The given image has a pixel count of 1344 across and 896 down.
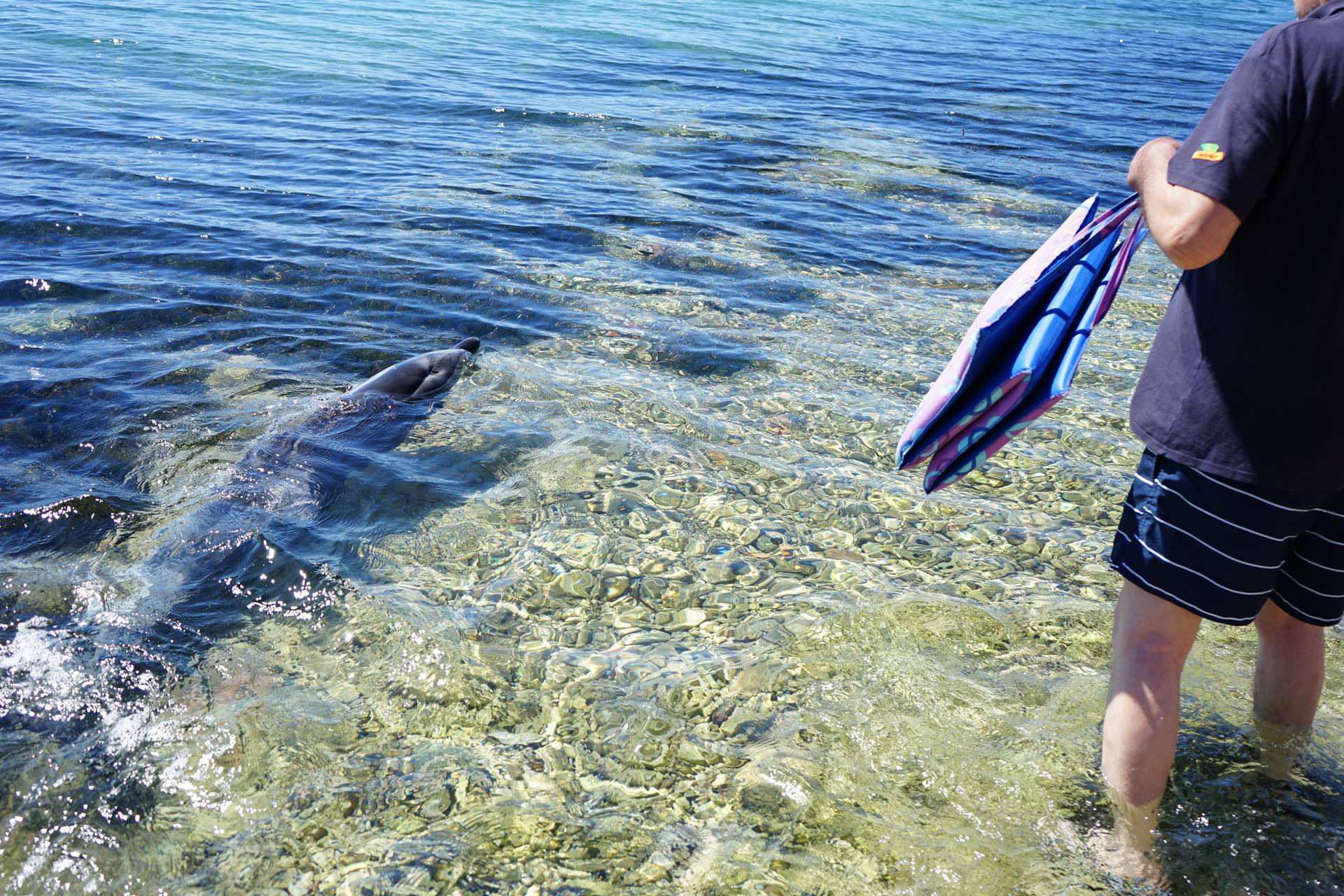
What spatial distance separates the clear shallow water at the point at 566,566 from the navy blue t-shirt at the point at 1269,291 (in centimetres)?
137

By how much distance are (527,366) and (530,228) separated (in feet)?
12.9

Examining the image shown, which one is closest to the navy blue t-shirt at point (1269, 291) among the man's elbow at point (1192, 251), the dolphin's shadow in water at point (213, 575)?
the man's elbow at point (1192, 251)

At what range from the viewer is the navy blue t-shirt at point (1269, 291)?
2.28 meters

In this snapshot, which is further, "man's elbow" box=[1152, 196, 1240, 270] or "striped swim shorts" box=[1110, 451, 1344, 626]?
"striped swim shorts" box=[1110, 451, 1344, 626]

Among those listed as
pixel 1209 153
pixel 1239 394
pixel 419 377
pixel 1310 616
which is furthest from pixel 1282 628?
pixel 419 377

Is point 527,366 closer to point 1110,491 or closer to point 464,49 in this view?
point 1110,491

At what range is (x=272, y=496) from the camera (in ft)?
17.6

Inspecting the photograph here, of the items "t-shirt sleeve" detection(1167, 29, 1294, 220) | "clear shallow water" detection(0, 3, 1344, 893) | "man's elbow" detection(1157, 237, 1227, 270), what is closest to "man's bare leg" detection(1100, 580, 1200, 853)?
"clear shallow water" detection(0, 3, 1344, 893)

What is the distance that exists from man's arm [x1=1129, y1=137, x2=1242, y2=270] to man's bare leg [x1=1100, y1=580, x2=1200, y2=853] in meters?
0.98

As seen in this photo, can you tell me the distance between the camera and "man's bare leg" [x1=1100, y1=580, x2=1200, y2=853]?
2787 millimetres

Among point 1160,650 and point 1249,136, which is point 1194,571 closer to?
point 1160,650

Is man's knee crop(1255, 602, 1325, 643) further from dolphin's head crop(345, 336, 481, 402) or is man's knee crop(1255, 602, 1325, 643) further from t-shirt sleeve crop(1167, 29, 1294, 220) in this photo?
dolphin's head crop(345, 336, 481, 402)

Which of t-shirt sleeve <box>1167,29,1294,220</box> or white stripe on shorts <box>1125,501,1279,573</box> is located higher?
t-shirt sleeve <box>1167,29,1294,220</box>

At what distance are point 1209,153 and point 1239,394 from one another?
2.06ft
